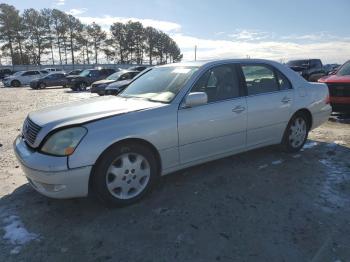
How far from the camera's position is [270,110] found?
201 inches

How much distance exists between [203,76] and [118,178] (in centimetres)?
174

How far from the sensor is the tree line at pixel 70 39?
64.9 m

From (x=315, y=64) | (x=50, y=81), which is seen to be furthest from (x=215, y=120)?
(x=50, y=81)

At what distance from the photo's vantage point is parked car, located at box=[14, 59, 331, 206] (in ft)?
11.4

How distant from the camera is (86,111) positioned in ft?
13.1

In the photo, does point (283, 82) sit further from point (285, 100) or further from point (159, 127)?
point (159, 127)

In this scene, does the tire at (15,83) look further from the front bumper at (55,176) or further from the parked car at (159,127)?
the front bumper at (55,176)

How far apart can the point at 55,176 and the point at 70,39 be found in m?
77.8

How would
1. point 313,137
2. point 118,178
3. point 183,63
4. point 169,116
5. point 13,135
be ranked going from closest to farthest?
point 118,178, point 169,116, point 183,63, point 313,137, point 13,135

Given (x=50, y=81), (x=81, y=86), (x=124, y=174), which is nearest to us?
(x=124, y=174)

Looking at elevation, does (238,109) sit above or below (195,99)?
below

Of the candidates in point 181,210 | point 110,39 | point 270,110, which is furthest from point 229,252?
point 110,39

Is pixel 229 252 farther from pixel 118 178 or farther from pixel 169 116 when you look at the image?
pixel 169 116

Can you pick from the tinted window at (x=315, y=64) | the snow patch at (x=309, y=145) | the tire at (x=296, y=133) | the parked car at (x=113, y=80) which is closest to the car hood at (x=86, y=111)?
the tire at (x=296, y=133)
